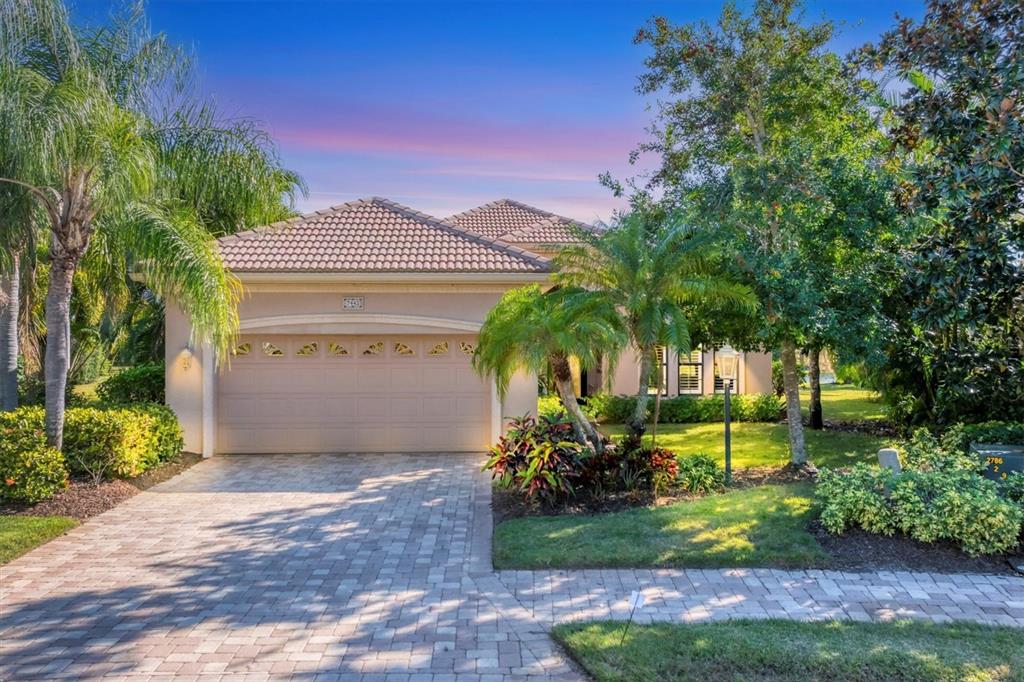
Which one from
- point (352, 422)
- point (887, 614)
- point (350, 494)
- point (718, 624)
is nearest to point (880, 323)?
point (887, 614)

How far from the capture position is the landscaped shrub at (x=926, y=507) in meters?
7.42

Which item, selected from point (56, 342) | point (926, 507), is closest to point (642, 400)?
point (926, 507)

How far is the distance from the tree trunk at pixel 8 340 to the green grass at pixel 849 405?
693 inches

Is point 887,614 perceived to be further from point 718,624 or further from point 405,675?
point 405,675

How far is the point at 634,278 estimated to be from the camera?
388 inches

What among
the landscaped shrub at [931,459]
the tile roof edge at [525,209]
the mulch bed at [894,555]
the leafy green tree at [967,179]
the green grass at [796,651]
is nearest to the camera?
the green grass at [796,651]

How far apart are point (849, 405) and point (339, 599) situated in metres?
20.3

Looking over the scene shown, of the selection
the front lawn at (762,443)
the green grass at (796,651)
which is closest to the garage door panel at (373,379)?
the front lawn at (762,443)

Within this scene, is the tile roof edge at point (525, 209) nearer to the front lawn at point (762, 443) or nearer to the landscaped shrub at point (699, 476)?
the front lawn at point (762, 443)

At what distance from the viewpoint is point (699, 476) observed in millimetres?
10367

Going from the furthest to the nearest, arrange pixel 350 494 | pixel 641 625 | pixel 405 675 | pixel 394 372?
pixel 394 372 < pixel 350 494 < pixel 641 625 < pixel 405 675

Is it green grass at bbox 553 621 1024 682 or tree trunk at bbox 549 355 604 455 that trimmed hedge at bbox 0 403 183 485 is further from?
green grass at bbox 553 621 1024 682

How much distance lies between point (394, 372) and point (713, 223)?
21.6 feet

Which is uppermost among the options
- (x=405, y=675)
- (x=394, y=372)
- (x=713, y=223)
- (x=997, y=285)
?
(x=713, y=223)
